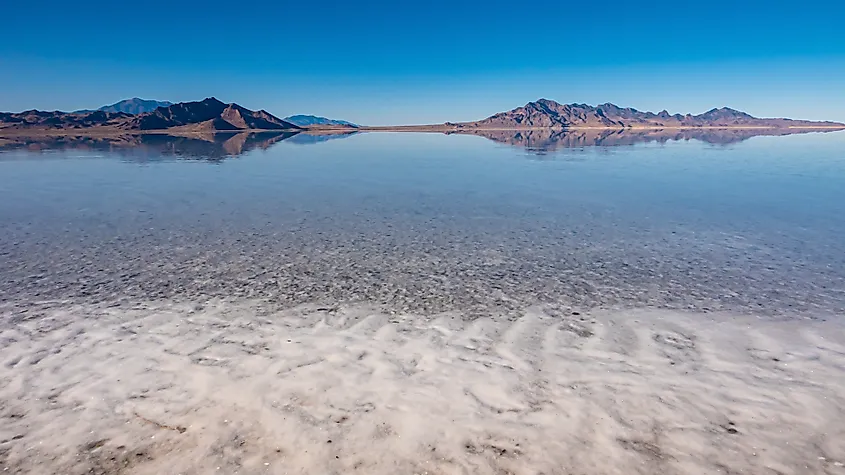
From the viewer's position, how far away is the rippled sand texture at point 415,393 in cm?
598

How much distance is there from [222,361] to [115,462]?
241 centimetres

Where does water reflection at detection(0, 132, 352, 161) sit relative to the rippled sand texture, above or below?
above

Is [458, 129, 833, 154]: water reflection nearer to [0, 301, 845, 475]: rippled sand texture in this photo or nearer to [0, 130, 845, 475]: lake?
[0, 130, 845, 475]: lake

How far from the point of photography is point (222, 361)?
26.8 feet

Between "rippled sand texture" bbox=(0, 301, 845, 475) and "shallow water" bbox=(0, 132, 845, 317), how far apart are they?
51.5 inches

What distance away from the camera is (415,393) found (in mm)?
7297

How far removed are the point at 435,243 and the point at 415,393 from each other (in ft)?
29.0

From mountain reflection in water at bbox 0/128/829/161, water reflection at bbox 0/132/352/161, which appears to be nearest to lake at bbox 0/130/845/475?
water reflection at bbox 0/132/352/161

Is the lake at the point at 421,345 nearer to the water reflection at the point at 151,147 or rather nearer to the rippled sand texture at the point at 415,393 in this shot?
the rippled sand texture at the point at 415,393

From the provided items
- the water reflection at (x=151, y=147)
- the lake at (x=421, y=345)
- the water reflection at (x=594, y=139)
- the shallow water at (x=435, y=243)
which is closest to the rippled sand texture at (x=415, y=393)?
the lake at (x=421, y=345)

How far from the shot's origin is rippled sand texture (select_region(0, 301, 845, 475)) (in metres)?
5.98

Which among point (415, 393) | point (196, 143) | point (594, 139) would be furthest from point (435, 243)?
point (594, 139)

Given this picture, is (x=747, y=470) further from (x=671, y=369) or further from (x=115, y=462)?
(x=115, y=462)

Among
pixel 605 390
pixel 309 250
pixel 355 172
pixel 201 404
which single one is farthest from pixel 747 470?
pixel 355 172
